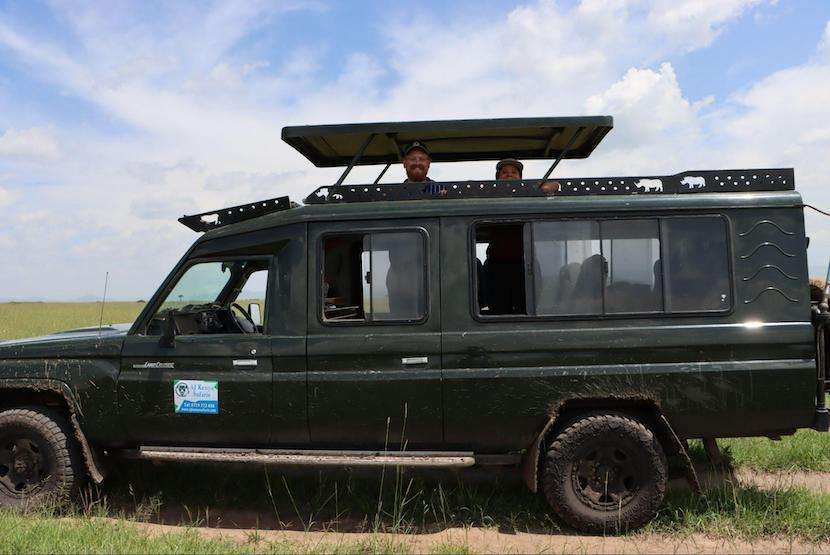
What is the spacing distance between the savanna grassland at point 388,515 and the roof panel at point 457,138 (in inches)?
110

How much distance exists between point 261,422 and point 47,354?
5.98ft

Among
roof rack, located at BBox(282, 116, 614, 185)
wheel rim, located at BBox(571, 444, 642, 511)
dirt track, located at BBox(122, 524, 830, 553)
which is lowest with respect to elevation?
dirt track, located at BBox(122, 524, 830, 553)

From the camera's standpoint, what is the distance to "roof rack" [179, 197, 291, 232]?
15.1 ft

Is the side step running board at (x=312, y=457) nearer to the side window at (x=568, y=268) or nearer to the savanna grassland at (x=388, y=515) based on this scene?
the savanna grassland at (x=388, y=515)

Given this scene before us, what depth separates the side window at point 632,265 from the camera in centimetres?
420

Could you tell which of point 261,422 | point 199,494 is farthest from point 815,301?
point 199,494

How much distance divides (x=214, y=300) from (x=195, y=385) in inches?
33.9

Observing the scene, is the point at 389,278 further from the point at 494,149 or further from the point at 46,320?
the point at 46,320

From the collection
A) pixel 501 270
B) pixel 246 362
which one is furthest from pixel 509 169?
pixel 246 362

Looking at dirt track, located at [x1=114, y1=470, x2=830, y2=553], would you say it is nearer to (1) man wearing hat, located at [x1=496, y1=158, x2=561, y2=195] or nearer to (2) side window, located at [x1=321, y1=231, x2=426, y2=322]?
(2) side window, located at [x1=321, y1=231, x2=426, y2=322]

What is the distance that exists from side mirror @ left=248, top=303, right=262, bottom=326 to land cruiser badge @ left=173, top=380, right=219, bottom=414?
693mm

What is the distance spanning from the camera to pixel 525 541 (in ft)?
13.4

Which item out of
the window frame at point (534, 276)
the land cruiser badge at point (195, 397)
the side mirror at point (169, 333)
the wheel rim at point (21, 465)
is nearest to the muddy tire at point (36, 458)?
the wheel rim at point (21, 465)

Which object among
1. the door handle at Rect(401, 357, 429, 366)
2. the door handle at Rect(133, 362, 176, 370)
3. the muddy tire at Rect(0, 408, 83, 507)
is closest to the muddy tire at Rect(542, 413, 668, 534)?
the door handle at Rect(401, 357, 429, 366)
